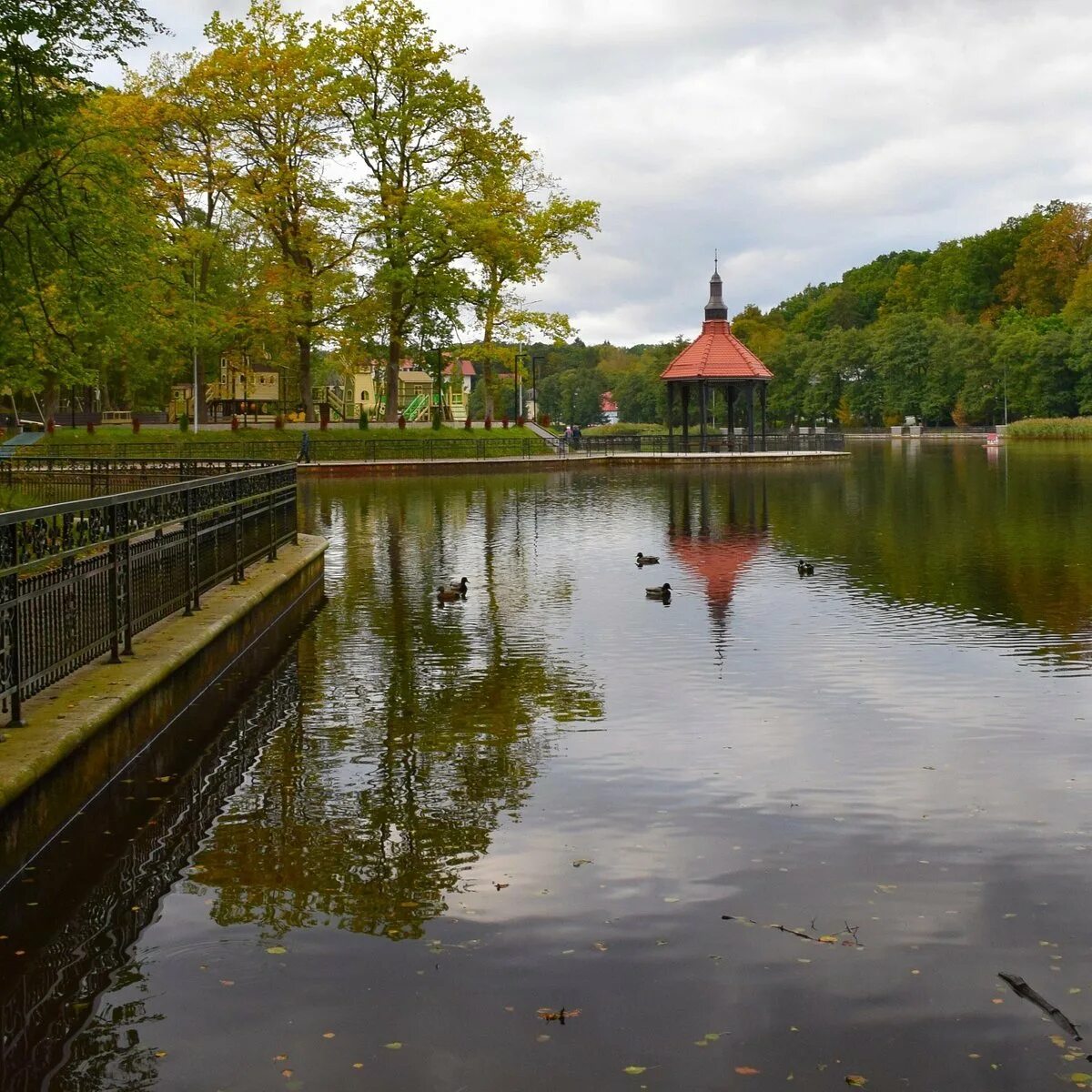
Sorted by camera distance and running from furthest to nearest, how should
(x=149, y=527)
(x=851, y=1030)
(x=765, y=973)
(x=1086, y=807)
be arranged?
(x=149, y=527) → (x=1086, y=807) → (x=765, y=973) → (x=851, y=1030)

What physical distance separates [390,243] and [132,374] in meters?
27.2

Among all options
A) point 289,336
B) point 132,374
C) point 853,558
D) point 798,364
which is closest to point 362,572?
point 853,558

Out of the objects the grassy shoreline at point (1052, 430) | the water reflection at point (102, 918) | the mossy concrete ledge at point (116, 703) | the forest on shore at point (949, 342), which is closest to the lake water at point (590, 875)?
the water reflection at point (102, 918)

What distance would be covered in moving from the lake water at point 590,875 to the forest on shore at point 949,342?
10922 centimetres

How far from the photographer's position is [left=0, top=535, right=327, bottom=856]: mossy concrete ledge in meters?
7.13

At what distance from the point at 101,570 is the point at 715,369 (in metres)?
62.7

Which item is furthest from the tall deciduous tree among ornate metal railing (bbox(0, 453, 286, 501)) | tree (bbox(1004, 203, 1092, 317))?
tree (bbox(1004, 203, 1092, 317))

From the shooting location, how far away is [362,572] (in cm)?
2114

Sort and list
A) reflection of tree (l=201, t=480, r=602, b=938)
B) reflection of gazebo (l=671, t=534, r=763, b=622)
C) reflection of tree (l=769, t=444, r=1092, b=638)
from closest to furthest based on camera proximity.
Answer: reflection of tree (l=201, t=480, r=602, b=938), reflection of tree (l=769, t=444, r=1092, b=638), reflection of gazebo (l=671, t=534, r=763, b=622)

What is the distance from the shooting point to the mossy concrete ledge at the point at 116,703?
7.13 metres

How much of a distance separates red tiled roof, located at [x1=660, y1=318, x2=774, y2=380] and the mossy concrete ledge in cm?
5691

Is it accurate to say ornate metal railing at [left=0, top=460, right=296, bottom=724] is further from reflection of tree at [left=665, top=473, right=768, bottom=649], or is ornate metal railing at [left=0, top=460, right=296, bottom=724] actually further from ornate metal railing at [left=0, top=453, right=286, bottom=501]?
ornate metal railing at [left=0, top=453, right=286, bottom=501]

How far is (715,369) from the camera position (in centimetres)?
7062

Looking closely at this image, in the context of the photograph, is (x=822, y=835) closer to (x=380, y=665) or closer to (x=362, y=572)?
(x=380, y=665)
